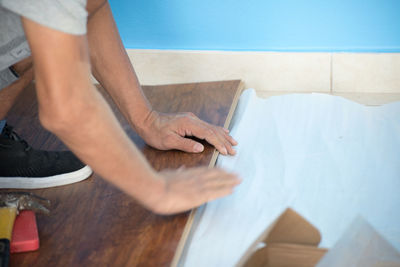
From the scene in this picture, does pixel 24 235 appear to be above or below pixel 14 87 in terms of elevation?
below

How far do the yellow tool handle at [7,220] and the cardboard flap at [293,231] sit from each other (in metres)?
0.68

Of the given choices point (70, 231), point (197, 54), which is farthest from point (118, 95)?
point (197, 54)

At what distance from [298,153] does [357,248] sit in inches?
24.9

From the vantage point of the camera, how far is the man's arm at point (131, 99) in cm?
165

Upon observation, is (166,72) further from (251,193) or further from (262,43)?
(251,193)

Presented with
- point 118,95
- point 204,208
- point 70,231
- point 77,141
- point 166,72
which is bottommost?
point 166,72

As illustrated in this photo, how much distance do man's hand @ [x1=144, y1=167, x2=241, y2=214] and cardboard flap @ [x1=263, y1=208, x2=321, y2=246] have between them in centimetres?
19

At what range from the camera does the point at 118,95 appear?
5.58ft

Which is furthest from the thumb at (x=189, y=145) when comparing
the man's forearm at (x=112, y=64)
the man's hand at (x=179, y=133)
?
the man's forearm at (x=112, y=64)

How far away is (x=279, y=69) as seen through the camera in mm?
2338

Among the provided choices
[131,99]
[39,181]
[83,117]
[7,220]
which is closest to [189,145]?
[131,99]

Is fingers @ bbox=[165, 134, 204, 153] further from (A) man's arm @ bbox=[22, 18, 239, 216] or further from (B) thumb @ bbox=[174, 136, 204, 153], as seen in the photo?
(A) man's arm @ bbox=[22, 18, 239, 216]

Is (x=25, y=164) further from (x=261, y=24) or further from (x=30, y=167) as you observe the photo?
(x=261, y=24)

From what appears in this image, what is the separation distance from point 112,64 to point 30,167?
439 mm
